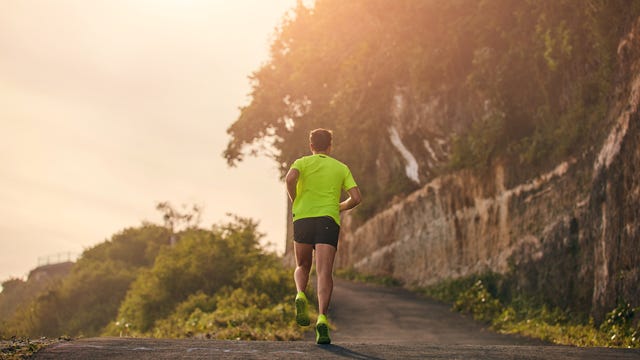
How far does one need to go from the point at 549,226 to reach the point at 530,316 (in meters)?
2.03

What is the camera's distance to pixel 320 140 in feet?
27.9

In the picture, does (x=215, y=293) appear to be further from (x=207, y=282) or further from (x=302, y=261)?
(x=302, y=261)

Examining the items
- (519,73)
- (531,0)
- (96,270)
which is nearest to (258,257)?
(519,73)

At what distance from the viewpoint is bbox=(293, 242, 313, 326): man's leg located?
8062 mm

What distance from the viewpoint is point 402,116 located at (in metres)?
28.5

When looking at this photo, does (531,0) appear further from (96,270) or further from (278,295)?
Answer: (96,270)

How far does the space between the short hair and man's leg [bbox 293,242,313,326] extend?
1.02 m

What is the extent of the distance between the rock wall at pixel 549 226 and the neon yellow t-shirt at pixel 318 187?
21.1 feet

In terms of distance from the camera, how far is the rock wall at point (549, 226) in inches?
535

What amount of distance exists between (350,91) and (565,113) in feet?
34.3

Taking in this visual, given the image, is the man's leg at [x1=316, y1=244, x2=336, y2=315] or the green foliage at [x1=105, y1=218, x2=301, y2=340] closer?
the man's leg at [x1=316, y1=244, x2=336, y2=315]

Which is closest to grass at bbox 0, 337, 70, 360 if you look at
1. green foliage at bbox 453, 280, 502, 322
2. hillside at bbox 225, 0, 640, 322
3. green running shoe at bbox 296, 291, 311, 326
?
green running shoe at bbox 296, 291, 311, 326

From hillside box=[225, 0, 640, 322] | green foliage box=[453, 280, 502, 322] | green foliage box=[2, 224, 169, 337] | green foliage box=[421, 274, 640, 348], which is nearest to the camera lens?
green foliage box=[421, 274, 640, 348]

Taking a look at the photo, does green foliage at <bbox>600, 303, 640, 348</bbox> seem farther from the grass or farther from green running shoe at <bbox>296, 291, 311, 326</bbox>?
the grass
